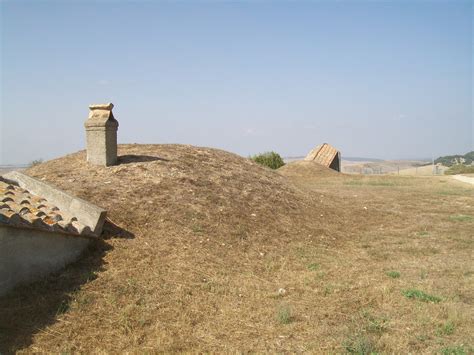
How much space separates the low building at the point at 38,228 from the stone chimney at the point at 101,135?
7.05ft

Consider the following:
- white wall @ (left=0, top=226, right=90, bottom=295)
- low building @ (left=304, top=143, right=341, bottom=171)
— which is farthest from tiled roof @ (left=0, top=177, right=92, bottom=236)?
low building @ (left=304, top=143, right=341, bottom=171)

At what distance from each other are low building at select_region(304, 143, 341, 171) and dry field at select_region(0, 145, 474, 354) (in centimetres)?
1722

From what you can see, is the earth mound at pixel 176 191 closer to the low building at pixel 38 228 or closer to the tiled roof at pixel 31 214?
the low building at pixel 38 228

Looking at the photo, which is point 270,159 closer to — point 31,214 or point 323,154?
point 323,154

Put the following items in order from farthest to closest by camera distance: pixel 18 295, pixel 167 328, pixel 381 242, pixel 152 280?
pixel 381 242, pixel 152 280, pixel 18 295, pixel 167 328

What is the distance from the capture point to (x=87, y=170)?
9227 millimetres

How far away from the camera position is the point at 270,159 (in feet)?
99.7

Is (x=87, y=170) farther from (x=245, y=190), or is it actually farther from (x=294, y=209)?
(x=294, y=209)

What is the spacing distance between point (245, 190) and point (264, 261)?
3.41 meters

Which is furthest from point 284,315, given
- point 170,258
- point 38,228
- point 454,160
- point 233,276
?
point 454,160

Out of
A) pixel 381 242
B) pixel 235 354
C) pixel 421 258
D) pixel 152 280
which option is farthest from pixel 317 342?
pixel 381 242

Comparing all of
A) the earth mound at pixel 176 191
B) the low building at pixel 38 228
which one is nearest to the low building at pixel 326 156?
the earth mound at pixel 176 191

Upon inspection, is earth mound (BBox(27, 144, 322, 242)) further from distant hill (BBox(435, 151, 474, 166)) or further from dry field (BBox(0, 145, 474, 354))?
distant hill (BBox(435, 151, 474, 166))

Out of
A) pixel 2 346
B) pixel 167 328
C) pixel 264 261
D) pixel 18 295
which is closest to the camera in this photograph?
pixel 2 346
